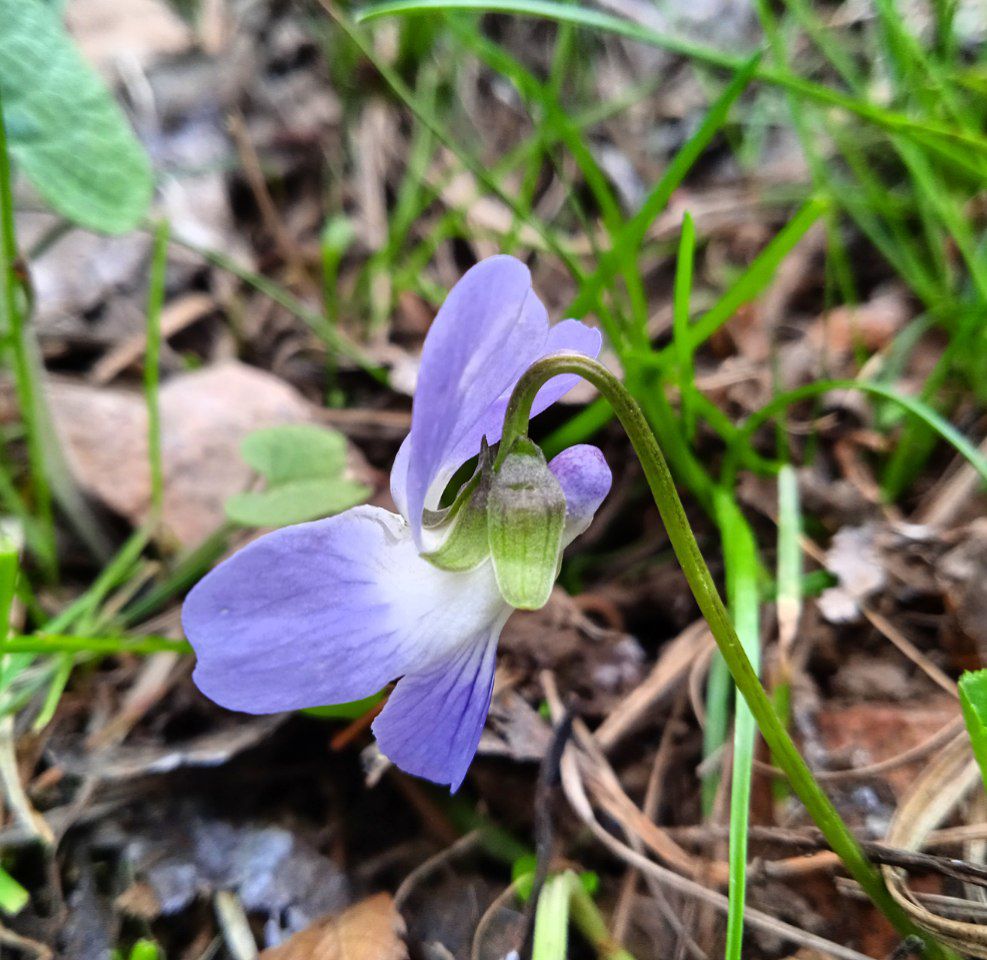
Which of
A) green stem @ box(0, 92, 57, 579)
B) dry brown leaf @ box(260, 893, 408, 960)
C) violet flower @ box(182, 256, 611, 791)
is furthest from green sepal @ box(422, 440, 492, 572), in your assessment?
green stem @ box(0, 92, 57, 579)

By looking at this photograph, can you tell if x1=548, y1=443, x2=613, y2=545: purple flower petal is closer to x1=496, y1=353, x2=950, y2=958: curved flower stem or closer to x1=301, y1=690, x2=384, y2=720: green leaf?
x1=496, y1=353, x2=950, y2=958: curved flower stem

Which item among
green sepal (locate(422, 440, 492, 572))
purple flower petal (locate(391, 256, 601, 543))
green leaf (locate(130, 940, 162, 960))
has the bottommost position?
green leaf (locate(130, 940, 162, 960))

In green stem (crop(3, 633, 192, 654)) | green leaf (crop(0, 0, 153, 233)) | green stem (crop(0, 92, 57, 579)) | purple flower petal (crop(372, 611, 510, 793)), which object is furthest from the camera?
green leaf (crop(0, 0, 153, 233))

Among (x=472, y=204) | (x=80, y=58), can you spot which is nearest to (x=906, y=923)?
(x=80, y=58)

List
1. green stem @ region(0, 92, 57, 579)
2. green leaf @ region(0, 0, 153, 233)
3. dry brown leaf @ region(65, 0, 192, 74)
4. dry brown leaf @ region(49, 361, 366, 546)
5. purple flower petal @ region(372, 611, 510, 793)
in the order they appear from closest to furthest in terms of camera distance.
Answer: purple flower petal @ region(372, 611, 510, 793), green stem @ region(0, 92, 57, 579), green leaf @ region(0, 0, 153, 233), dry brown leaf @ region(49, 361, 366, 546), dry brown leaf @ region(65, 0, 192, 74)

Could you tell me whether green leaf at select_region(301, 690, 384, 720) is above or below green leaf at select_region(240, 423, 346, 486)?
below

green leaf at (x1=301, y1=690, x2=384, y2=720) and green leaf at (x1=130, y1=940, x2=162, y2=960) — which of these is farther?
green leaf at (x1=301, y1=690, x2=384, y2=720)

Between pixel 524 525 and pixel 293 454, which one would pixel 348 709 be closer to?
pixel 293 454

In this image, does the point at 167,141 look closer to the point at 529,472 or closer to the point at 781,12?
the point at 781,12
